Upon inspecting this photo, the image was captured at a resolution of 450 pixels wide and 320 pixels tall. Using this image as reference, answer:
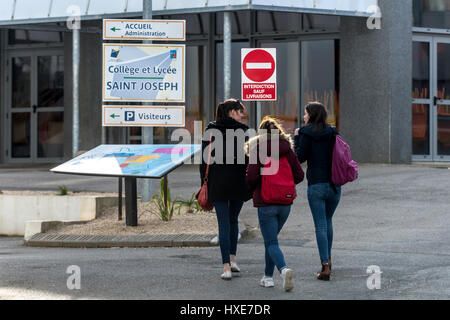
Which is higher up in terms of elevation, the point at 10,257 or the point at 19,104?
the point at 19,104

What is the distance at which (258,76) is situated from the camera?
1421 centimetres

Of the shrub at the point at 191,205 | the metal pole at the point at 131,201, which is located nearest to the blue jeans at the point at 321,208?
the metal pole at the point at 131,201

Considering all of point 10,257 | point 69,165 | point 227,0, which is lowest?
point 10,257

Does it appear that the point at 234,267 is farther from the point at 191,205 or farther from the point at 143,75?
the point at 143,75

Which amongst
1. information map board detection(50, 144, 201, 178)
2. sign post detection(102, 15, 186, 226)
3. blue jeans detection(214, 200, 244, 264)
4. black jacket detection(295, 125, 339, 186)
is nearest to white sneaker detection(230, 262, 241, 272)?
blue jeans detection(214, 200, 244, 264)

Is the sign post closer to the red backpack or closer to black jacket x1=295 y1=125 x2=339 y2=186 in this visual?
black jacket x1=295 y1=125 x2=339 y2=186

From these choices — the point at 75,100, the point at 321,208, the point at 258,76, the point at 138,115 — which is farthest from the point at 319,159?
the point at 75,100

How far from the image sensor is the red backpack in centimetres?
804

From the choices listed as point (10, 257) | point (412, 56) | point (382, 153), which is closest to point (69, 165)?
point (10, 257)

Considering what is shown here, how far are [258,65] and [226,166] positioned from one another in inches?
223

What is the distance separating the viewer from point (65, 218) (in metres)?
15.8

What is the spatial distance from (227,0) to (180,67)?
5613mm
